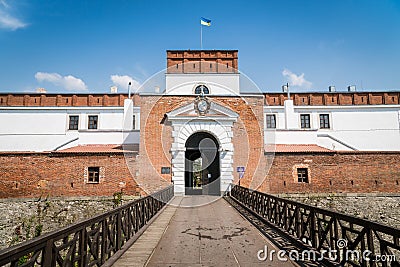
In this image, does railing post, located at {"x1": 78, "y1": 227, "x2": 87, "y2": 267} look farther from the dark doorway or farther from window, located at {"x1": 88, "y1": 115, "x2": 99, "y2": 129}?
window, located at {"x1": 88, "y1": 115, "x2": 99, "y2": 129}

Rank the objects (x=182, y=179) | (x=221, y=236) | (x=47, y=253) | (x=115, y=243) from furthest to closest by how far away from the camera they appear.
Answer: (x=182, y=179)
(x=221, y=236)
(x=115, y=243)
(x=47, y=253)

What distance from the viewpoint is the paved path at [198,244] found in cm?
448

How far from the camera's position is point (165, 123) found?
52.1 ft

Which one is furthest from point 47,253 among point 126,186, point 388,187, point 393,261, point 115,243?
point 388,187

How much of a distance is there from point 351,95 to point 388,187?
12009 millimetres

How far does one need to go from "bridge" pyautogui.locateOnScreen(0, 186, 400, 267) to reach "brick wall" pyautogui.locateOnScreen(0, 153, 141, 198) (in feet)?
23.6

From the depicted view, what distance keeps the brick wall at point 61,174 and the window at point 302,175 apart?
338 inches

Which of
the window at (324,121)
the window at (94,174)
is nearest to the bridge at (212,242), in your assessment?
the window at (94,174)

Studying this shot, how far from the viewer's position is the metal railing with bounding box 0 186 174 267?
8.13 feet

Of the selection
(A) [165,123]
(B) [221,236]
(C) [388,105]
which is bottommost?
(B) [221,236]

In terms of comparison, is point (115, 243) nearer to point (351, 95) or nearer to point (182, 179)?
point (182, 179)

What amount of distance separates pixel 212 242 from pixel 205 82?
15771 millimetres

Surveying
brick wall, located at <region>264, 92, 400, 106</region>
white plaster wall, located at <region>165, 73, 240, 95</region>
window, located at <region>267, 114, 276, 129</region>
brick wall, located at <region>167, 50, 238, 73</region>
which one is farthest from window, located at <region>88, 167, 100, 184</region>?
brick wall, located at <region>264, 92, 400, 106</region>

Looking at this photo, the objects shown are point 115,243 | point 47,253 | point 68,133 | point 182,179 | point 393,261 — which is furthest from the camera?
point 68,133
